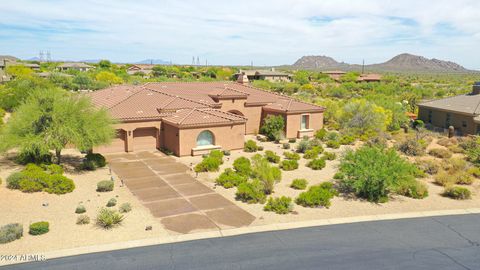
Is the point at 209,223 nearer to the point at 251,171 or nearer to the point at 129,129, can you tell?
the point at 251,171

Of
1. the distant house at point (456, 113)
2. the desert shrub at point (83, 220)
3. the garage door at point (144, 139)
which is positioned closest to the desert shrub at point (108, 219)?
the desert shrub at point (83, 220)

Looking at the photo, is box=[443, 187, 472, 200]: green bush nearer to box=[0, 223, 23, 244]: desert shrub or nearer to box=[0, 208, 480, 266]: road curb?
box=[0, 208, 480, 266]: road curb

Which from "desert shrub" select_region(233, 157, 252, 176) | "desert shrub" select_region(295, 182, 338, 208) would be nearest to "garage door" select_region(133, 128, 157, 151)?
"desert shrub" select_region(233, 157, 252, 176)

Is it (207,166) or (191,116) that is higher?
(191,116)

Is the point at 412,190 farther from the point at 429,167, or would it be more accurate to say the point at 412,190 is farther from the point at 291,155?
the point at 291,155

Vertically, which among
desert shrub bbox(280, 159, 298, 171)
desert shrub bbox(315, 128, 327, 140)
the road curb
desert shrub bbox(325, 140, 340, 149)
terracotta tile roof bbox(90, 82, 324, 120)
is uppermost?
terracotta tile roof bbox(90, 82, 324, 120)

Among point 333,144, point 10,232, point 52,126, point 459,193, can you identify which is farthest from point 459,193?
point 52,126
